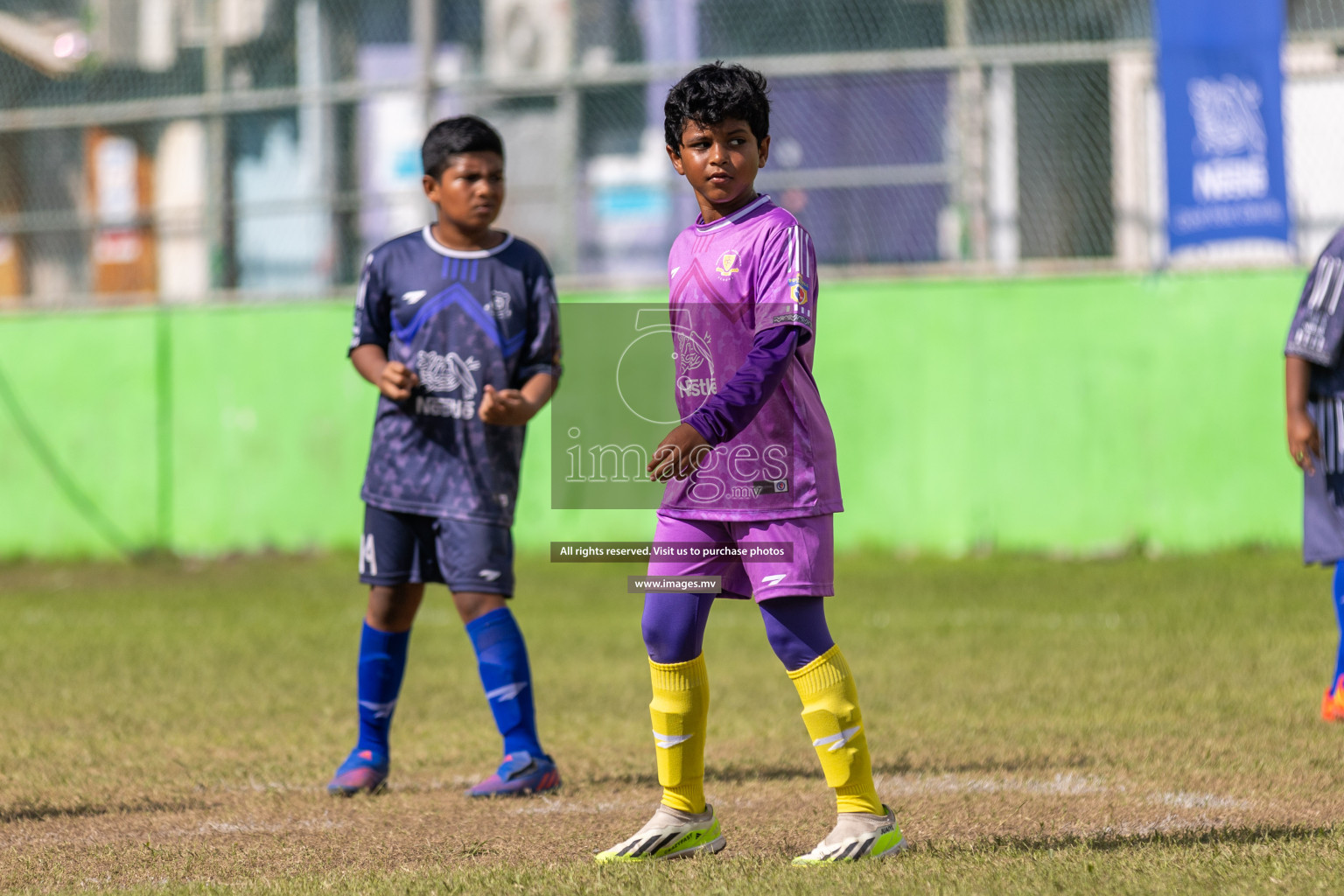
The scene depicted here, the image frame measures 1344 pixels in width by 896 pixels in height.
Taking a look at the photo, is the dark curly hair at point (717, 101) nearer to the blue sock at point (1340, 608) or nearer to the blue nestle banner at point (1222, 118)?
the blue sock at point (1340, 608)

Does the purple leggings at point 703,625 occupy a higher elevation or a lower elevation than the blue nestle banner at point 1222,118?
lower

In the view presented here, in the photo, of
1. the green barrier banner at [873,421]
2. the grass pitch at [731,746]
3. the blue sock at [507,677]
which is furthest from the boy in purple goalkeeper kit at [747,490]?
the green barrier banner at [873,421]

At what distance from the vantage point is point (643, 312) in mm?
5094

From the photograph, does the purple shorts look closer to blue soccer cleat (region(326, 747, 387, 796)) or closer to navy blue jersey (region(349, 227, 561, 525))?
navy blue jersey (region(349, 227, 561, 525))

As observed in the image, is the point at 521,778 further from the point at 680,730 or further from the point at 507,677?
the point at 680,730

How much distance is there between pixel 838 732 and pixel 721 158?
134cm

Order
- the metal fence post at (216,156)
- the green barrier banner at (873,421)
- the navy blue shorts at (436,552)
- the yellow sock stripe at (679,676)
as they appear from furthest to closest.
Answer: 1. the metal fence post at (216,156)
2. the green barrier banner at (873,421)
3. the navy blue shorts at (436,552)
4. the yellow sock stripe at (679,676)

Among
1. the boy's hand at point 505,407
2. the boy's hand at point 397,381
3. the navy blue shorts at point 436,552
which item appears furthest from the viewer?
the navy blue shorts at point 436,552

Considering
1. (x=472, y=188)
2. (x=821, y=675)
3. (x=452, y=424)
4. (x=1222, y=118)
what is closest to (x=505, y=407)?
(x=452, y=424)

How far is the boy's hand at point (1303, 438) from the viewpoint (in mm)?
5707

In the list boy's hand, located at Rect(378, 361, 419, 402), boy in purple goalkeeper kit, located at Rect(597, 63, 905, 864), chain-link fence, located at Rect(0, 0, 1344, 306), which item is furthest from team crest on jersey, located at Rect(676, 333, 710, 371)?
chain-link fence, located at Rect(0, 0, 1344, 306)

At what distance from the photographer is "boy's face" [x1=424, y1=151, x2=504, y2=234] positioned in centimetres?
515

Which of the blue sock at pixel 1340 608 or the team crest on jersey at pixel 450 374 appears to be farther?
the blue sock at pixel 1340 608

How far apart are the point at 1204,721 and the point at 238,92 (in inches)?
405
